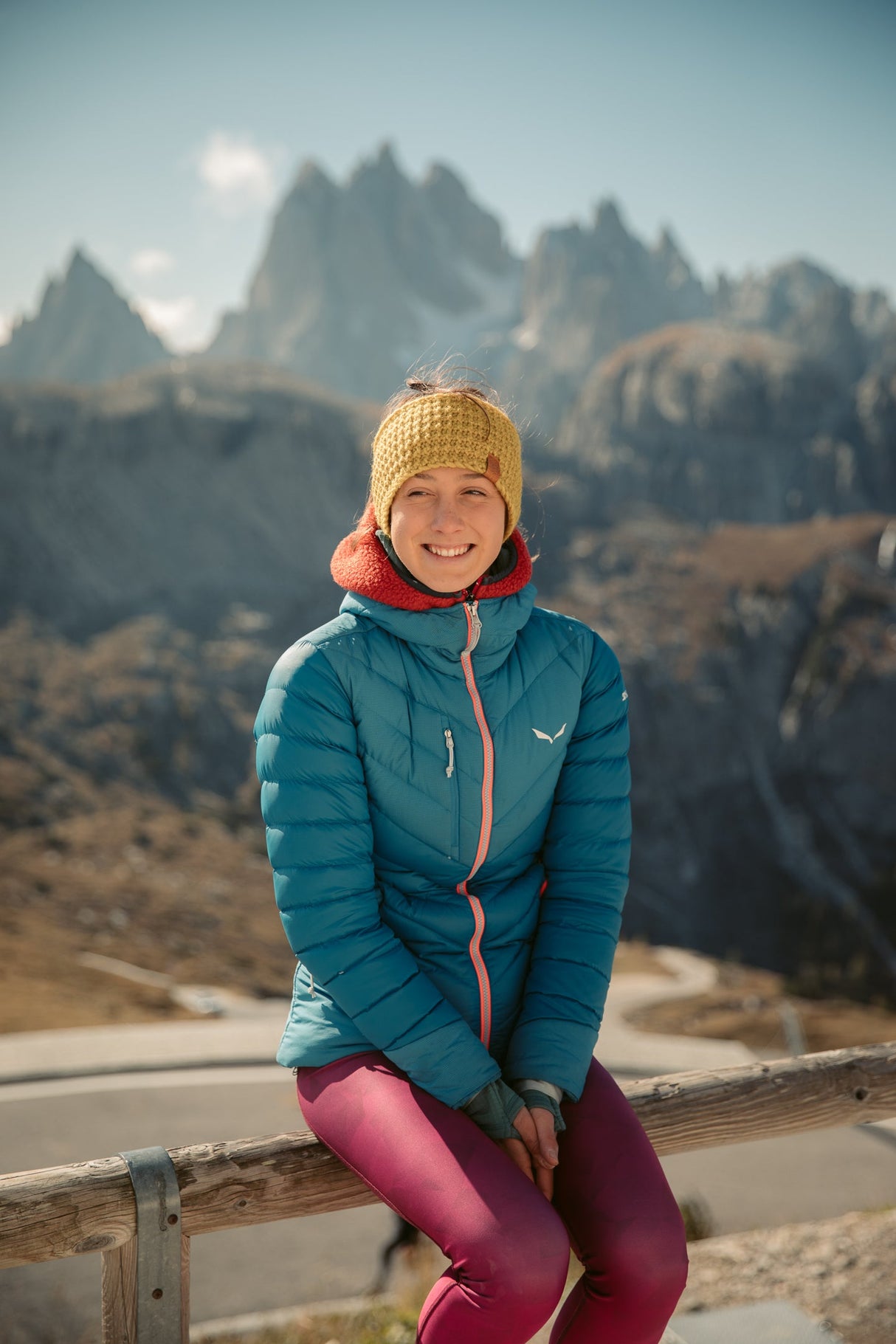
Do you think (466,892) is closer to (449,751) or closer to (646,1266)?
(449,751)

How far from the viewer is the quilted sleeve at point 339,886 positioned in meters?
1.99

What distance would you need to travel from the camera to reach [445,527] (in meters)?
2.25

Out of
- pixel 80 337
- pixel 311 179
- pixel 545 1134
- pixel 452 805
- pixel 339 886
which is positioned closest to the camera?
pixel 545 1134

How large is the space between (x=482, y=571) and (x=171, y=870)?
3170 cm

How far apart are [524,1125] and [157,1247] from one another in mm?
739

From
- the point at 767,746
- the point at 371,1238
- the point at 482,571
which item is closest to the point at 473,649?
the point at 482,571

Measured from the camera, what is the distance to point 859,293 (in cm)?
17162

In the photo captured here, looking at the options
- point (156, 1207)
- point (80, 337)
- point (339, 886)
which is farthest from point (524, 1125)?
point (80, 337)

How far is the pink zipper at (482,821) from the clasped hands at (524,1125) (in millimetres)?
163

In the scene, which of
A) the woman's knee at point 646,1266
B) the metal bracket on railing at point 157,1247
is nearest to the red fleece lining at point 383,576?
the metal bracket on railing at point 157,1247

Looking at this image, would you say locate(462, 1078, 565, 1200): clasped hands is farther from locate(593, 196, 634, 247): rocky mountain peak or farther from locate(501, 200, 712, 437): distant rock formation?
locate(593, 196, 634, 247): rocky mountain peak

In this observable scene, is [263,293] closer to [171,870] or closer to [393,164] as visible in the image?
[393,164]

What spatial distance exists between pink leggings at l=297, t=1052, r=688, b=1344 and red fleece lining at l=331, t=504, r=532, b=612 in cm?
97

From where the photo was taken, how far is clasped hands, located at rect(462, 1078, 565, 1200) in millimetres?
1947
